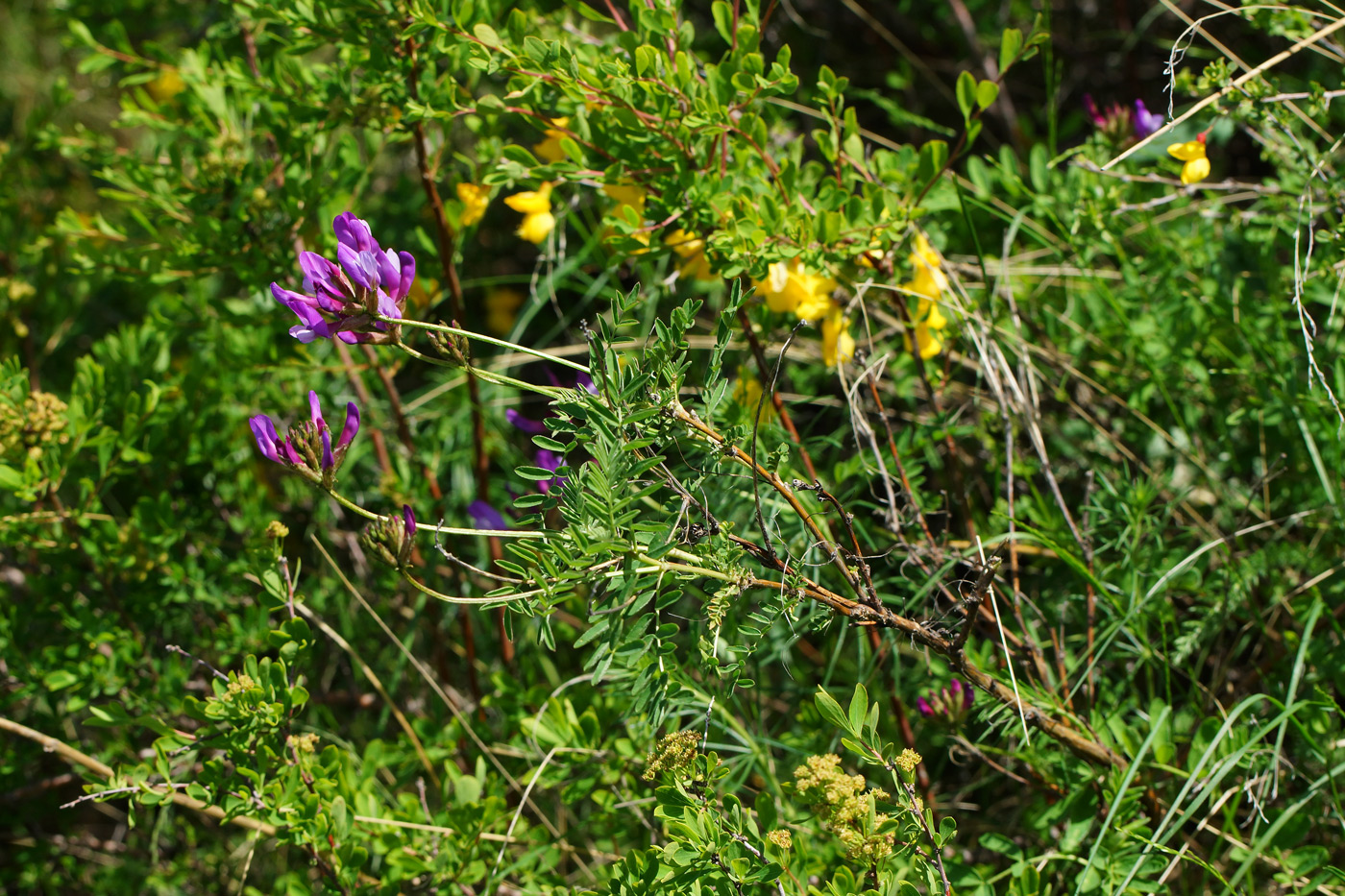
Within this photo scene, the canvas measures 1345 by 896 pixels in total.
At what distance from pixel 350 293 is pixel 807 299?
0.72 metres

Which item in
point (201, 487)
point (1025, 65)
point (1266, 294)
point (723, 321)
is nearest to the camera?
point (723, 321)

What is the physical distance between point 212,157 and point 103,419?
1.72 feet

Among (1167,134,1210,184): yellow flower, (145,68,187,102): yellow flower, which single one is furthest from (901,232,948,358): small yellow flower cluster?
(145,68,187,102): yellow flower

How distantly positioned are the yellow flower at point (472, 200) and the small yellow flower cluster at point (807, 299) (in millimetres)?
473

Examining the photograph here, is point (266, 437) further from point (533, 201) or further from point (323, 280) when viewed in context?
point (533, 201)

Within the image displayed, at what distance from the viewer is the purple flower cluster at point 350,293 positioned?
0.96 m

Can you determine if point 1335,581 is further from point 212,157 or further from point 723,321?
point 212,157

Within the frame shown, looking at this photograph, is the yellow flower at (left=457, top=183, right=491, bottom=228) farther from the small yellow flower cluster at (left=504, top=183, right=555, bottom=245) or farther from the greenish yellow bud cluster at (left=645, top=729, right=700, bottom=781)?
the greenish yellow bud cluster at (left=645, top=729, right=700, bottom=781)

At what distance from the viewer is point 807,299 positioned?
1.44 metres

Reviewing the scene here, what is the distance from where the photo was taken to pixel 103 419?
5.69ft

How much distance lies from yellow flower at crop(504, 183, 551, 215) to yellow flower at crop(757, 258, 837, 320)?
39cm

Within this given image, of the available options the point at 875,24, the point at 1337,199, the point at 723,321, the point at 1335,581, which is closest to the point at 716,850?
the point at 723,321

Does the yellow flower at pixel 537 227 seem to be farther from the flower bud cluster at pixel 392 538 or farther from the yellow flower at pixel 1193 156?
the yellow flower at pixel 1193 156

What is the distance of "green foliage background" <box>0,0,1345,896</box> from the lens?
111 centimetres
